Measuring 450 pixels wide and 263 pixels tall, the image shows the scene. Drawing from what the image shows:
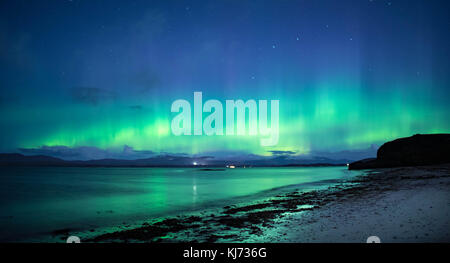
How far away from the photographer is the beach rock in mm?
77062

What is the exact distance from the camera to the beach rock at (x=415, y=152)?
77.1 metres

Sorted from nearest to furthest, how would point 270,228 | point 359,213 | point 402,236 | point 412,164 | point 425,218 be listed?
1. point 402,236
2. point 425,218
3. point 270,228
4. point 359,213
5. point 412,164

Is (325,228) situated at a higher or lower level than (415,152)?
higher

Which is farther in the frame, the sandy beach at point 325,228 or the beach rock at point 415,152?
the beach rock at point 415,152

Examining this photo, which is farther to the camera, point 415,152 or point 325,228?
point 415,152

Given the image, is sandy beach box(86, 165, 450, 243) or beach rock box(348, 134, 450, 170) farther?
beach rock box(348, 134, 450, 170)

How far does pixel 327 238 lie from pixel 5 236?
15216 mm

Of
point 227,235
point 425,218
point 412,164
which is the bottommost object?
point 412,164

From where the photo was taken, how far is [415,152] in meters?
81.6

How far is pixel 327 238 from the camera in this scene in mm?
7684
